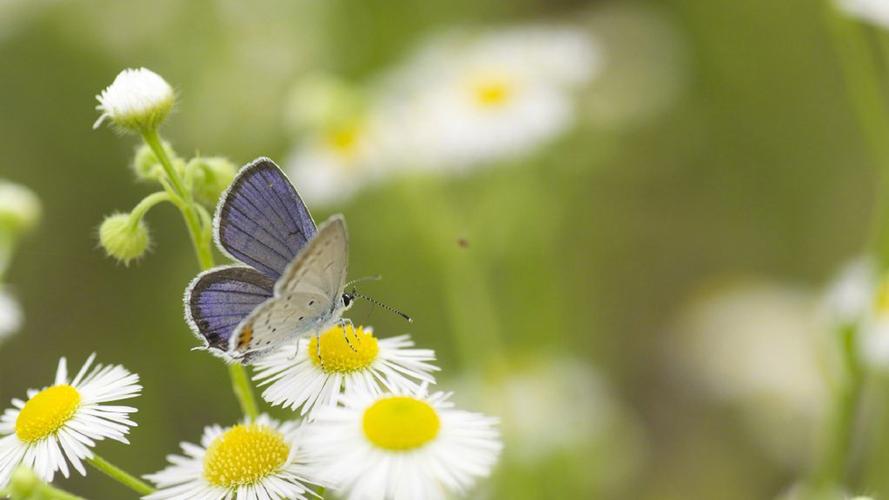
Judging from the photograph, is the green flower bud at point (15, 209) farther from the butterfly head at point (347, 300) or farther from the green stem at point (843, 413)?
the green stem at point (843, 413)

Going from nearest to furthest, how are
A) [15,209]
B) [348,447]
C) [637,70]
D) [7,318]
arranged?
[348,447]
[7,318]
[15,209]
[637,70]

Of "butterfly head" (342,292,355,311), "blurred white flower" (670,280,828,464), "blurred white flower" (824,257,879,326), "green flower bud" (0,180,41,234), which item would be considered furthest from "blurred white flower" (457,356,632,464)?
"butterfly head" (342,292,355,311)

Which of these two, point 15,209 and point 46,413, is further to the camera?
point 15,209

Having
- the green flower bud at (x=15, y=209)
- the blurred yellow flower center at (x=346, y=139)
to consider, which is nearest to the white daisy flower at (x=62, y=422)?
the green flower bud at (x=15, y=209)

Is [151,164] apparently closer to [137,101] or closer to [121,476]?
[137,101]

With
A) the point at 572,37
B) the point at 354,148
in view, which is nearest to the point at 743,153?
the point at 572,37

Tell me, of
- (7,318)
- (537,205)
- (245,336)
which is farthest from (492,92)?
(245,336)

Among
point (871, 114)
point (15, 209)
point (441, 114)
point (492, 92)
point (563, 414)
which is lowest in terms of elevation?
point (15, 209)
